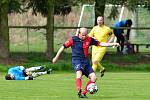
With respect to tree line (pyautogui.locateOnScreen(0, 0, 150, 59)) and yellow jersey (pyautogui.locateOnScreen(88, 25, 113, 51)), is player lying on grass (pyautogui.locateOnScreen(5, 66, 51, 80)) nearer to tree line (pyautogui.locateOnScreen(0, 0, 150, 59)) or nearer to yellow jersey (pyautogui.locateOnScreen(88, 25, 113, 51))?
yellow jersey (pyautogui.locateOnScreen(88, 25, 113, 51))

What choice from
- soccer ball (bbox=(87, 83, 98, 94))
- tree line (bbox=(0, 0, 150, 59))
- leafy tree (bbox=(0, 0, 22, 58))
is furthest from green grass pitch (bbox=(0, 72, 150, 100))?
leafy tree (bbox=(0, 0, 22, 58))

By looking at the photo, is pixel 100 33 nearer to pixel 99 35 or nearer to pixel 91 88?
pixel 99 35

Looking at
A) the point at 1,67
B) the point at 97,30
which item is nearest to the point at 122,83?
the point at 97,30

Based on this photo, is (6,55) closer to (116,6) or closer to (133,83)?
(116,6)

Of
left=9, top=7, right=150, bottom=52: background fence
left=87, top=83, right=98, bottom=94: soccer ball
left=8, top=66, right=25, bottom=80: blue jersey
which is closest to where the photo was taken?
left=87, top=83, right=98, bottom=94: soccer ball

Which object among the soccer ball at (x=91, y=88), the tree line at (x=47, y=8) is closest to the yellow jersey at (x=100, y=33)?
the soccer ball at (x=91, y=88)

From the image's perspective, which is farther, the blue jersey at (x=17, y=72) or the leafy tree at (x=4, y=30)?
the leafy tree at (x=4, y=30)

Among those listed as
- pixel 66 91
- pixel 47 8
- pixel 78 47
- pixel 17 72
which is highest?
pixel 47 8

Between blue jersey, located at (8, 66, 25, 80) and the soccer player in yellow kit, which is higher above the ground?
the soccer player in yellow kit

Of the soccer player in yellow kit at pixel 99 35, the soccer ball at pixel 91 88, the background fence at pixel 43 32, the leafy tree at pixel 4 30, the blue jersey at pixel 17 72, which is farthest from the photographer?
the background fence at pixel 43 32

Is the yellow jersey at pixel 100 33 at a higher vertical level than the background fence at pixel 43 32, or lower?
higher

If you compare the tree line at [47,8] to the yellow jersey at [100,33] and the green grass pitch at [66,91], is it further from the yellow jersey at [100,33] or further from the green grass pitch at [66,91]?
the green grass pitch at [66,91]

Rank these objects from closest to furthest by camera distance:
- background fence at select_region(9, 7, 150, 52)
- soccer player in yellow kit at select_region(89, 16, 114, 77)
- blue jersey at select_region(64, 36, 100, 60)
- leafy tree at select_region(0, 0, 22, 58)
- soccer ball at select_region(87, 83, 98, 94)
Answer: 1. soccer ball at select_region(87, 83, 98, 94)
2. blue jersey at select_region(64, 36, 100, 60)
3. soccer player in yellow kit at select_region(89, 16, 114, 77)
4. leafy tree at select_region(0, 0, 22, 58)
5. background fence at select_region(9, 7, 150, 52)

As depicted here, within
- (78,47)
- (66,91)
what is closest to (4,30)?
(66,91)
